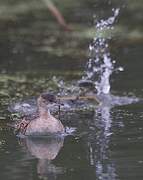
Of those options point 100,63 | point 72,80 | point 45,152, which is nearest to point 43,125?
→ point 45,152

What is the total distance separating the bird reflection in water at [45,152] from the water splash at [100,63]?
271cm

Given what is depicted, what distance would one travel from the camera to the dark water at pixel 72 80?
793 cm

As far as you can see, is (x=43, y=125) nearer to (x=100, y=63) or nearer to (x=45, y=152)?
(x=45, y=152)

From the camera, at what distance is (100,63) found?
13617mm

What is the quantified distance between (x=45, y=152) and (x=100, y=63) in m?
5.13

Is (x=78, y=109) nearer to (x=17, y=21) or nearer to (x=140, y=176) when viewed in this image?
(x=140, y=176)

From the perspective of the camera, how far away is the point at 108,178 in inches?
292

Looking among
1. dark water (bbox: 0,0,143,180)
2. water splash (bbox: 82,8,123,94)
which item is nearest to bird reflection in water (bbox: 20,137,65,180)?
dark water (bbox: 0,0,143,180)

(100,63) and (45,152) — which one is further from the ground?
(100,63)

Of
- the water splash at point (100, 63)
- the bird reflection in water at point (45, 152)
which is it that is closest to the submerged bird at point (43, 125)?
the bird reflection in water at point (45, 152)

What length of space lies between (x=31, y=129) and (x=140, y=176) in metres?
2.06

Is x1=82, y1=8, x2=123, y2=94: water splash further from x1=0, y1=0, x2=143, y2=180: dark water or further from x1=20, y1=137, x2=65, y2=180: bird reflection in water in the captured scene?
x1=20, y1=137, x2=65, y2=180: bird reflection in water

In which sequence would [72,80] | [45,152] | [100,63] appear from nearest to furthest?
1. [45,152]
2. [72,80]
3. [100,63]

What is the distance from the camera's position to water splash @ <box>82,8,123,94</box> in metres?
12.0
